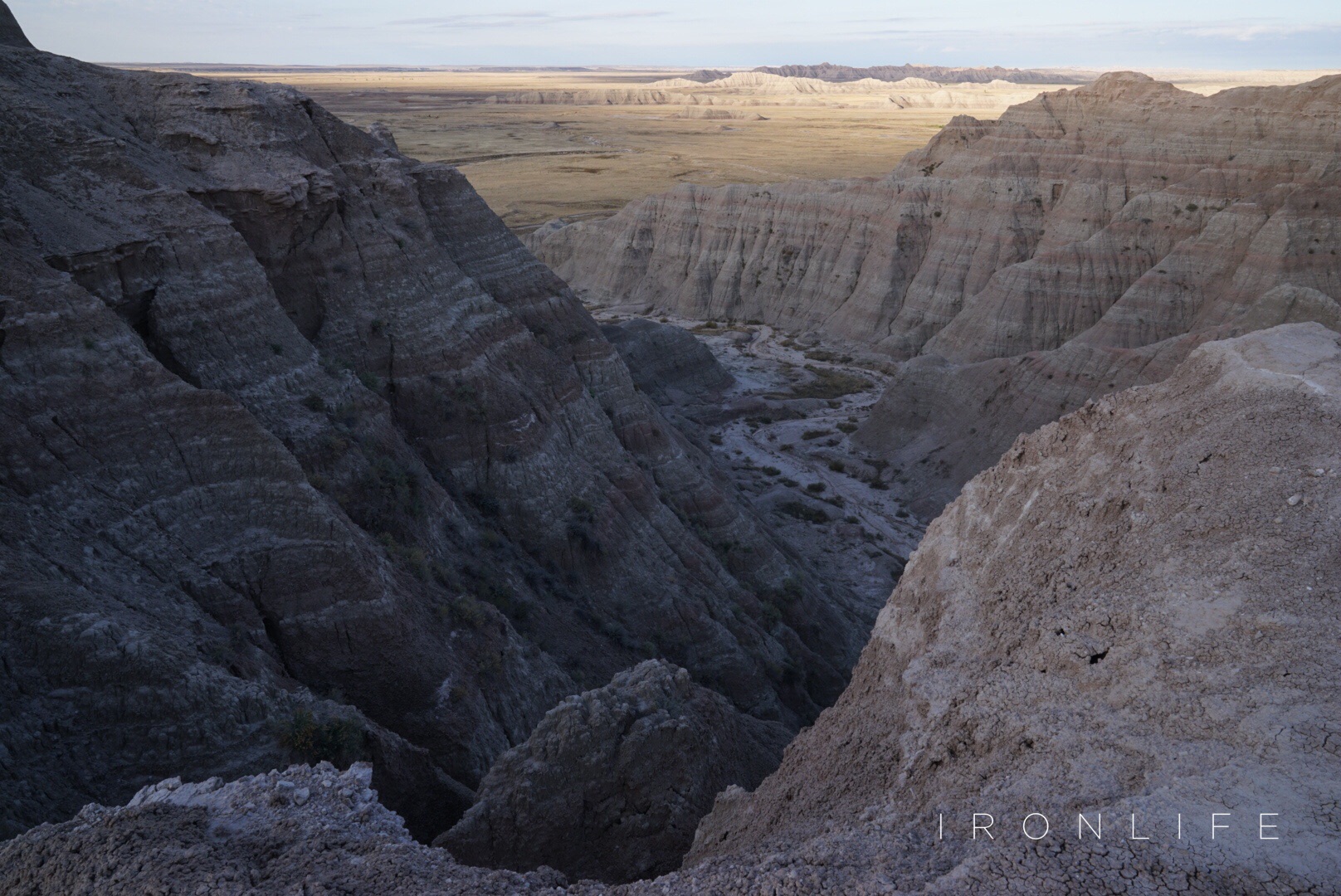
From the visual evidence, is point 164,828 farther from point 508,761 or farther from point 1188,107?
point 1188,107

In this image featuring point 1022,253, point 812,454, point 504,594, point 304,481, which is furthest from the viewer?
point 1022,253

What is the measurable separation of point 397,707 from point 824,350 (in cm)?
4424

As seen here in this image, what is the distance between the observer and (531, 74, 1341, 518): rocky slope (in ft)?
116

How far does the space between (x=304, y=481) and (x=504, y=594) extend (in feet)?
15.2

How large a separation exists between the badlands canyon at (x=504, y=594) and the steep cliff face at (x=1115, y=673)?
4cm

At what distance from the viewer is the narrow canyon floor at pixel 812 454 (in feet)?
96.4

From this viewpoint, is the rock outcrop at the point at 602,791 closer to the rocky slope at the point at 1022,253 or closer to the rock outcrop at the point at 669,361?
the rocky slope at the point at 1022,253

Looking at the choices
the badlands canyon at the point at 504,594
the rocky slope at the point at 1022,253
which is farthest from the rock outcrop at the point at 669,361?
the badlands canyon at the point at 504,594

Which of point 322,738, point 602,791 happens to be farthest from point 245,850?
point 602,791

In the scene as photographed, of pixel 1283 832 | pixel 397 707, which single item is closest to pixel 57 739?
pixel 397 707

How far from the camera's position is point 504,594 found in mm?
17031

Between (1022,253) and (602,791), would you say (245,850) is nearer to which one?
(602,791)

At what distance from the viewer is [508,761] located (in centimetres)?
1153

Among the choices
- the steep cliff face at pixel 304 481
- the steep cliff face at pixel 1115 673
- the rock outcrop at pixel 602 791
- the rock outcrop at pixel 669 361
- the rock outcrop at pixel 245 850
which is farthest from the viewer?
the rock outcrop at pixel 669 361
